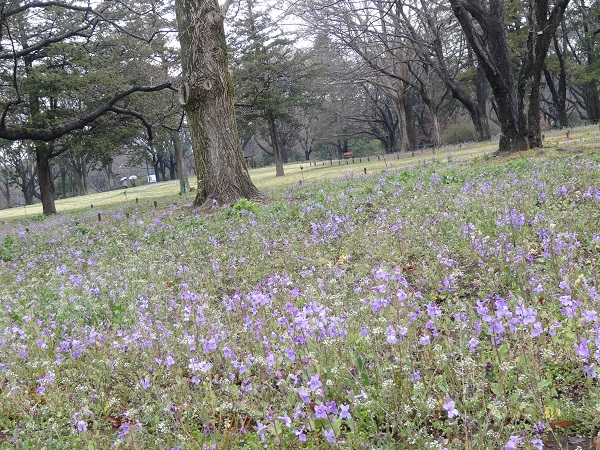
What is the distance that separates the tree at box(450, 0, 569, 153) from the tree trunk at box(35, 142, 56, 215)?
20676 millimetres

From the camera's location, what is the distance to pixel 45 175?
85.7 feet

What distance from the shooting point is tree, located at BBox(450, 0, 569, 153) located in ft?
42.5

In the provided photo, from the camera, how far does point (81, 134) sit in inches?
952

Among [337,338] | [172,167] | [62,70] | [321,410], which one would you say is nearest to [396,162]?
[62,70]

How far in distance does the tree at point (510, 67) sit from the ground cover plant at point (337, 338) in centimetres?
646

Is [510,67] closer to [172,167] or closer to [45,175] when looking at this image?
[45,175]

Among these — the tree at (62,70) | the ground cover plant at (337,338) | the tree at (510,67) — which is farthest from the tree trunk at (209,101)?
the tree at (62,70)

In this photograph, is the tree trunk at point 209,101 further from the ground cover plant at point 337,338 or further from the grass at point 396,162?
the grass at point 396,162

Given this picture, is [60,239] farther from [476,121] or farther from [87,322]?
[476,121]

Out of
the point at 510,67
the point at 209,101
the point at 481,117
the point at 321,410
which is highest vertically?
the point at 481,117

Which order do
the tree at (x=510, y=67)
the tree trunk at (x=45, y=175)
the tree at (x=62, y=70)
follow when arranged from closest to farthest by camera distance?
the tree at (x=510, y=67) < the tree at (x=62, y=70) < the tree trunk at (x=45, y=175)

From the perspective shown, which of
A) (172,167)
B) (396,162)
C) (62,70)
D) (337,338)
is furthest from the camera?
(172,167)

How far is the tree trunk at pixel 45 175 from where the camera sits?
25.5 m

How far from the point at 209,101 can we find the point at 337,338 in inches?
353
